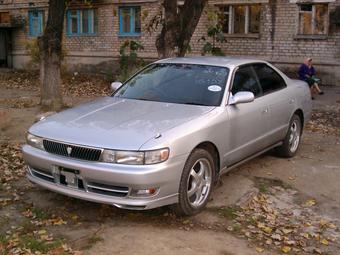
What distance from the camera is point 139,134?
14.3 ft

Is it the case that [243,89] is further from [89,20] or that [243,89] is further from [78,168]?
[89,20]

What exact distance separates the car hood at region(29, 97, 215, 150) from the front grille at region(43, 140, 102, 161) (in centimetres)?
5

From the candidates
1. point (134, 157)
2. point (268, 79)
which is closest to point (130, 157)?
point (134, 157)

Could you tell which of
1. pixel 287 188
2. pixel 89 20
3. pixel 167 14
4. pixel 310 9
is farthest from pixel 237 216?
pixel 89 20

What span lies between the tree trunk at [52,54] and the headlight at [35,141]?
17.6 ft

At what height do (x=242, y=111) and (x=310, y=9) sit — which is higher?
(x=310, y=9)

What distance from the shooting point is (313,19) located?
16625 mm

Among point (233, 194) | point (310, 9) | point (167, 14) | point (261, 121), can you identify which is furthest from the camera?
point (310, 9)

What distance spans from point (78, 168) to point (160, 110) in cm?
115

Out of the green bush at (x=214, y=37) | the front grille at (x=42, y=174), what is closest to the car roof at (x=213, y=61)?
the front grille at (x=42, y=174)

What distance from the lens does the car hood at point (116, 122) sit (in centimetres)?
432

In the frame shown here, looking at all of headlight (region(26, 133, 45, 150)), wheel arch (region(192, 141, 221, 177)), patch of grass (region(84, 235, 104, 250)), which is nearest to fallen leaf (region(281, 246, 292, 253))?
wheel arch (region(192, 141, 221, 177))

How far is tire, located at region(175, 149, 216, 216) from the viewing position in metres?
4.51

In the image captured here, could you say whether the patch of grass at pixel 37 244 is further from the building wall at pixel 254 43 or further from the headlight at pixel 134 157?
the building wall at pixel 254 43
